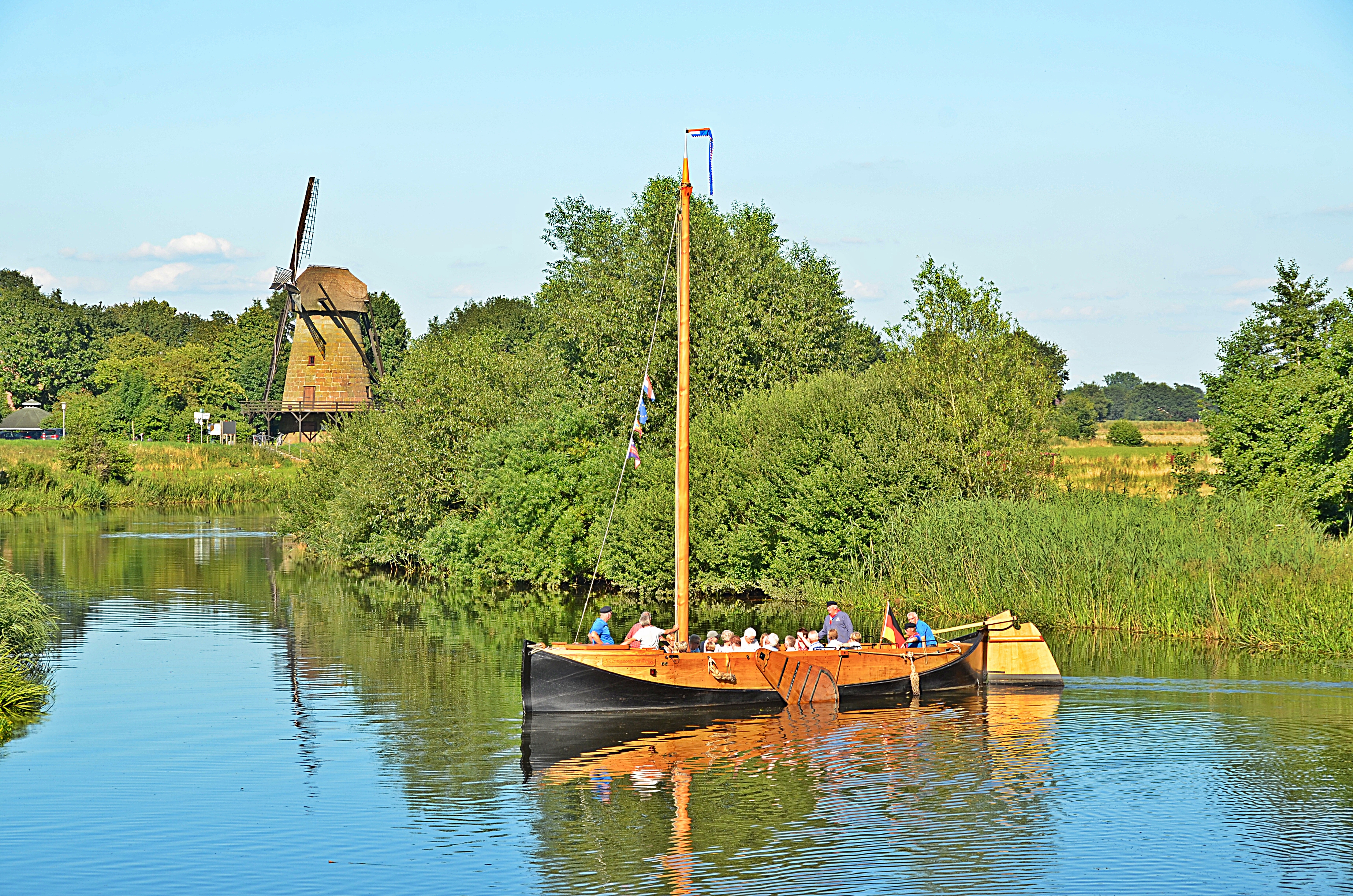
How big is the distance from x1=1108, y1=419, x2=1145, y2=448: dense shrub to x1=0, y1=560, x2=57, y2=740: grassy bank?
74.5m

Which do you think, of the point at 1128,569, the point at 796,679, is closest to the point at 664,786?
Answer: the point at 796,679

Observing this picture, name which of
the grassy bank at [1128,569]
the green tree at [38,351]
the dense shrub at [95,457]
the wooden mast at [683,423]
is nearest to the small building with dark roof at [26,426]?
the green tree at [38,351]

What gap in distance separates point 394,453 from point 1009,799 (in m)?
38.8

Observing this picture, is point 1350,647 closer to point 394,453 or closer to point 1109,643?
point 1109,643

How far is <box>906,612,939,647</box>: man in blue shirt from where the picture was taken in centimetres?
2811

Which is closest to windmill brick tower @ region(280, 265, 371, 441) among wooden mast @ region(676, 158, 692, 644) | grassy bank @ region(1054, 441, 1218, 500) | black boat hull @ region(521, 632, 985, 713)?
grassy bank @ region(1054, 441, 1218, 500)

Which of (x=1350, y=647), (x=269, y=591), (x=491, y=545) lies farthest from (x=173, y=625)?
(x=1350, y=647)

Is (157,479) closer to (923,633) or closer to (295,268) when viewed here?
(295,268)

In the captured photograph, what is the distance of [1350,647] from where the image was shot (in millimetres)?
30031

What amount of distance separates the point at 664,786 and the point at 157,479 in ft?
270

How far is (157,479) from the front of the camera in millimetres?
93625

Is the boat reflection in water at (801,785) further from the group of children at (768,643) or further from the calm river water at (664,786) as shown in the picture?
the group of children at (768,643)

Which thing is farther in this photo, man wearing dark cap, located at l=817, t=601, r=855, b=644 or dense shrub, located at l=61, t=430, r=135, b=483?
dense shrub, located at l=61, t=430, r=135, b=483

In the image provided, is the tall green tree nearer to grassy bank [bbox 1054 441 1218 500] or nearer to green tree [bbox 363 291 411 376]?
grassy bank [bbox 1054 441 1218 500]
